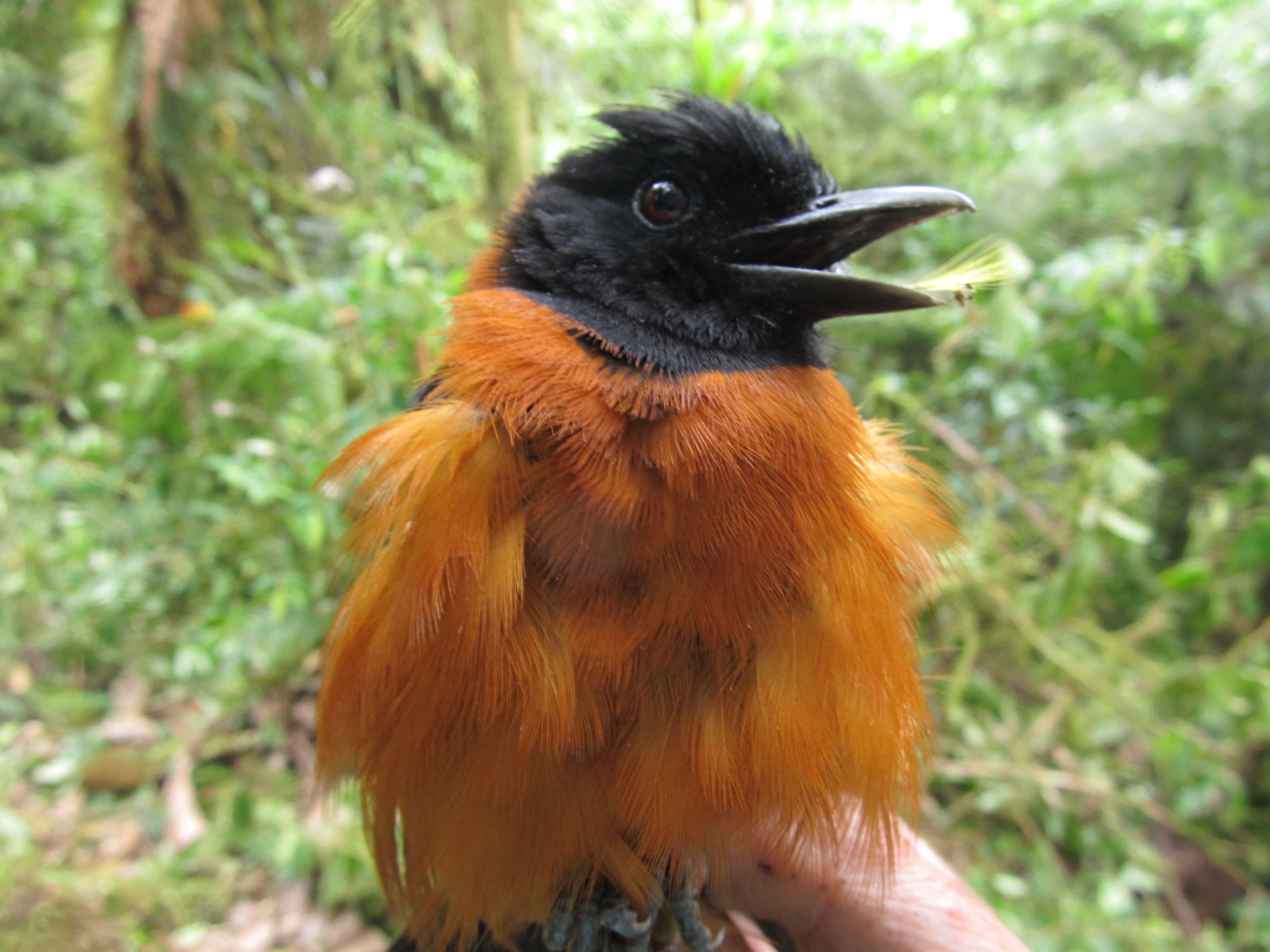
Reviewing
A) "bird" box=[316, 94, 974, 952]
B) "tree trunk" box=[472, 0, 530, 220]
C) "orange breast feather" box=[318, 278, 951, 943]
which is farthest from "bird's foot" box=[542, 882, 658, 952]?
"tree trunk" box=[472, 0, 530, 220]

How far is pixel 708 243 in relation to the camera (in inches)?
45.1

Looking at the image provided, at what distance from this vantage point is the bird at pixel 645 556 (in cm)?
97

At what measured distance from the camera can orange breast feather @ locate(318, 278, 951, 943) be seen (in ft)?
3.17

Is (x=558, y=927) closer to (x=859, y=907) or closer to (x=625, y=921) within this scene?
(x=625, y=921)

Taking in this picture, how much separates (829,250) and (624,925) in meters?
1.26

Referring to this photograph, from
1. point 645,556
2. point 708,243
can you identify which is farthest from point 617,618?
point 708,243

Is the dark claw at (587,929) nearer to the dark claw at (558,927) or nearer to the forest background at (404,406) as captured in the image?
the dark claw at (558,927)

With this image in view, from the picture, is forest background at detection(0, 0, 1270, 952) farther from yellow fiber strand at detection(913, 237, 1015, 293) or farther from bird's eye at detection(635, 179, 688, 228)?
bird's eye at detection(635, 179, 688, 228)

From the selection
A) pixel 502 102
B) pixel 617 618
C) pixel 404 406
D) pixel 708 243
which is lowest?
pixel 617 618

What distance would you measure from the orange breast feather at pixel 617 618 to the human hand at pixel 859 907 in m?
0.29

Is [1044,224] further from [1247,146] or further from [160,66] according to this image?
[160,66]

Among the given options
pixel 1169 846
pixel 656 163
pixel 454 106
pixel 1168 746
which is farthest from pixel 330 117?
pixel 1169 846

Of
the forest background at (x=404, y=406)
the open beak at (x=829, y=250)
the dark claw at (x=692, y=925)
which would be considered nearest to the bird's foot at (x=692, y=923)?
the dark claw at (x=692, y=925)

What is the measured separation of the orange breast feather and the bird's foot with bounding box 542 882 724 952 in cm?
25
